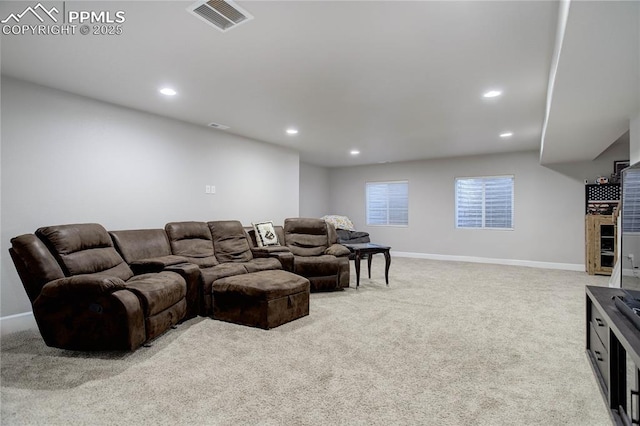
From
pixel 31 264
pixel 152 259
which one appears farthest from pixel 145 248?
pixel 31 264

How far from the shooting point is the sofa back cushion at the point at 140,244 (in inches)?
A: 138

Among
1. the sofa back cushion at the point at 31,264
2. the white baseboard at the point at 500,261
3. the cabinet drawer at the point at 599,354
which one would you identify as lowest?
the white baseboard at the point at 500,261

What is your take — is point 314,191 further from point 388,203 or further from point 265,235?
point 265,235

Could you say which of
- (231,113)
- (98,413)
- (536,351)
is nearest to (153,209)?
(231,113)

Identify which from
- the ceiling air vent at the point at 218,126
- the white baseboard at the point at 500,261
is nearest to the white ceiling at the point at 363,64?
the ceiling air vent at the point at 218,126

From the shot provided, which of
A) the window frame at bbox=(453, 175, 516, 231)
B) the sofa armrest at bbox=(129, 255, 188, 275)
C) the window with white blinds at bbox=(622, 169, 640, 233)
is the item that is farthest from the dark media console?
the window frame at bbox=(453, 175, 516, 231)

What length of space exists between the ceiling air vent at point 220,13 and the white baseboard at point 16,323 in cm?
317

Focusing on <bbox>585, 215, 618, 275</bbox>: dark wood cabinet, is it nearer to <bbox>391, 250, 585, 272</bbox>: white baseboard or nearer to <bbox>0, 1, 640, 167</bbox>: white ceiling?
<bbox>391, 250, 585, 272</bbox>: white baseboard

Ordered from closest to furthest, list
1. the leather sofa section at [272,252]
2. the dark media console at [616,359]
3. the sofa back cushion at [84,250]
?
the dark media console at [616,359] → the sofa back cushion at [84,250] → the leather sofa section at [272,252]

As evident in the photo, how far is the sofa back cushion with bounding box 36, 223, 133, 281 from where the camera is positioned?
9.23 feet

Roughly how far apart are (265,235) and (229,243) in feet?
2.01

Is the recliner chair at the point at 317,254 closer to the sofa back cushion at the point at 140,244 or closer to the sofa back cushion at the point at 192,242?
the sofa back cushion at the point at 192,242

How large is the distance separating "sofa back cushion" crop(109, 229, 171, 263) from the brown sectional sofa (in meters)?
0.01

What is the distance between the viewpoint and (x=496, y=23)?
7.28 ft
